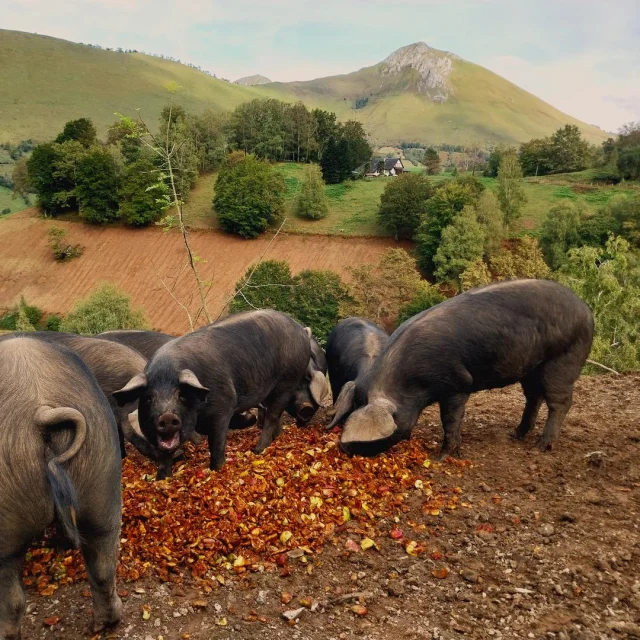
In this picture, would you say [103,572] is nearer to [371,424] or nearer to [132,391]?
[132,391]

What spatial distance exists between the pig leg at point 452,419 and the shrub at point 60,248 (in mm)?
58695

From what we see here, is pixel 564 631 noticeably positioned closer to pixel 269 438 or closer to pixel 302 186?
pixel 269 438

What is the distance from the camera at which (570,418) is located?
354 inches

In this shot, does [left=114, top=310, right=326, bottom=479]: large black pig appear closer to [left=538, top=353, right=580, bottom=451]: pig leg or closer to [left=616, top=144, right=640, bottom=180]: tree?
[left=538, top=353, right=580, bottom=451]: pig leg

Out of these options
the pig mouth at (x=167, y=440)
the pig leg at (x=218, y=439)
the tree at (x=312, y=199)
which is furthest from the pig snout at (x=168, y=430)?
the tree at (x=312, y=199)

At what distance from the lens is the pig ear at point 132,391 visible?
6.13m

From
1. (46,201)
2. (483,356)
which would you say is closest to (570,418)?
(483,356)

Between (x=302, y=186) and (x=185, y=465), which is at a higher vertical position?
(x=302, y=186)

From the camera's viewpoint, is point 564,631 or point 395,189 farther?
point 395,189

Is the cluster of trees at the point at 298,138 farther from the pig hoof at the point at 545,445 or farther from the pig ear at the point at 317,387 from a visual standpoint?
the pig hoof at the point at 545,445

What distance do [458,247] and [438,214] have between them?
518 centimetres

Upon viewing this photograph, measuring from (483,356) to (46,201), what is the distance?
66.7 meters

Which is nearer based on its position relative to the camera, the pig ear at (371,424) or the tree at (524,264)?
the pig ear at (371,424)

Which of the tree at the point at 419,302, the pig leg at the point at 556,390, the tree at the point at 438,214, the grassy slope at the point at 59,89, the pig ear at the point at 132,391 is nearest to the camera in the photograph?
the pig ear at the point at 132,391
